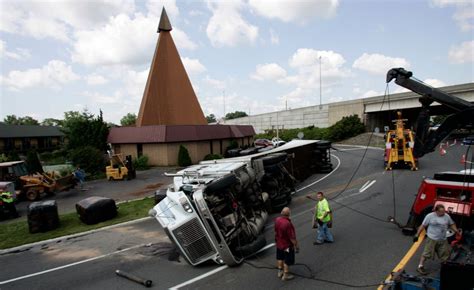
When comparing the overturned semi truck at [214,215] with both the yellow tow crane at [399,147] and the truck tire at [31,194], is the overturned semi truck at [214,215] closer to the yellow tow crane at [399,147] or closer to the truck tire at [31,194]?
the yellow tow crane at [399,147]

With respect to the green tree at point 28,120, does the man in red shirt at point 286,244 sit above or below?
below

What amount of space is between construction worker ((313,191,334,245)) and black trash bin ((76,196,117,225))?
9438 mm

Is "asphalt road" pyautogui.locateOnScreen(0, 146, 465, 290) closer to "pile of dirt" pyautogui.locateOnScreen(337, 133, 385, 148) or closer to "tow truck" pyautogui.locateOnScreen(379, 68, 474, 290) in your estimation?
"tow truck" pyautogui.locateOnScreen(379, 68, 474, 290)

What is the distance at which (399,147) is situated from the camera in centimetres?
2084

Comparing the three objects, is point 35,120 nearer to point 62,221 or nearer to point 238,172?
point 62,221

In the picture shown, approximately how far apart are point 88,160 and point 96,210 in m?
16.2

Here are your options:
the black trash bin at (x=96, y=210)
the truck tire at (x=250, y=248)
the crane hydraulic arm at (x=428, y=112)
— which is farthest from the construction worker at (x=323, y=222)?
the black trash bin at (x=96, y=210)

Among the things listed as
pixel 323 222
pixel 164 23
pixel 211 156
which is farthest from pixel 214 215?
pixel 164 23

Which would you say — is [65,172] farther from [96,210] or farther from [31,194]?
[96,210]

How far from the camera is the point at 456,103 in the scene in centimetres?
736

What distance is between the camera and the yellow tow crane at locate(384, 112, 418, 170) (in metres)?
20.5

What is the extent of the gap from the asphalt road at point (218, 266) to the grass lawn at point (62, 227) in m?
0.96

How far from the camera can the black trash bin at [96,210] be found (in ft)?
43.1

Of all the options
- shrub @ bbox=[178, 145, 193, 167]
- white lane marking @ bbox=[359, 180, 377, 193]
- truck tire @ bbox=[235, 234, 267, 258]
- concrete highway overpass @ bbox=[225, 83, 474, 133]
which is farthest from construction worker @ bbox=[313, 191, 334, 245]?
concrete highway overpass @ bbox=[225, 83, 474, 133]
